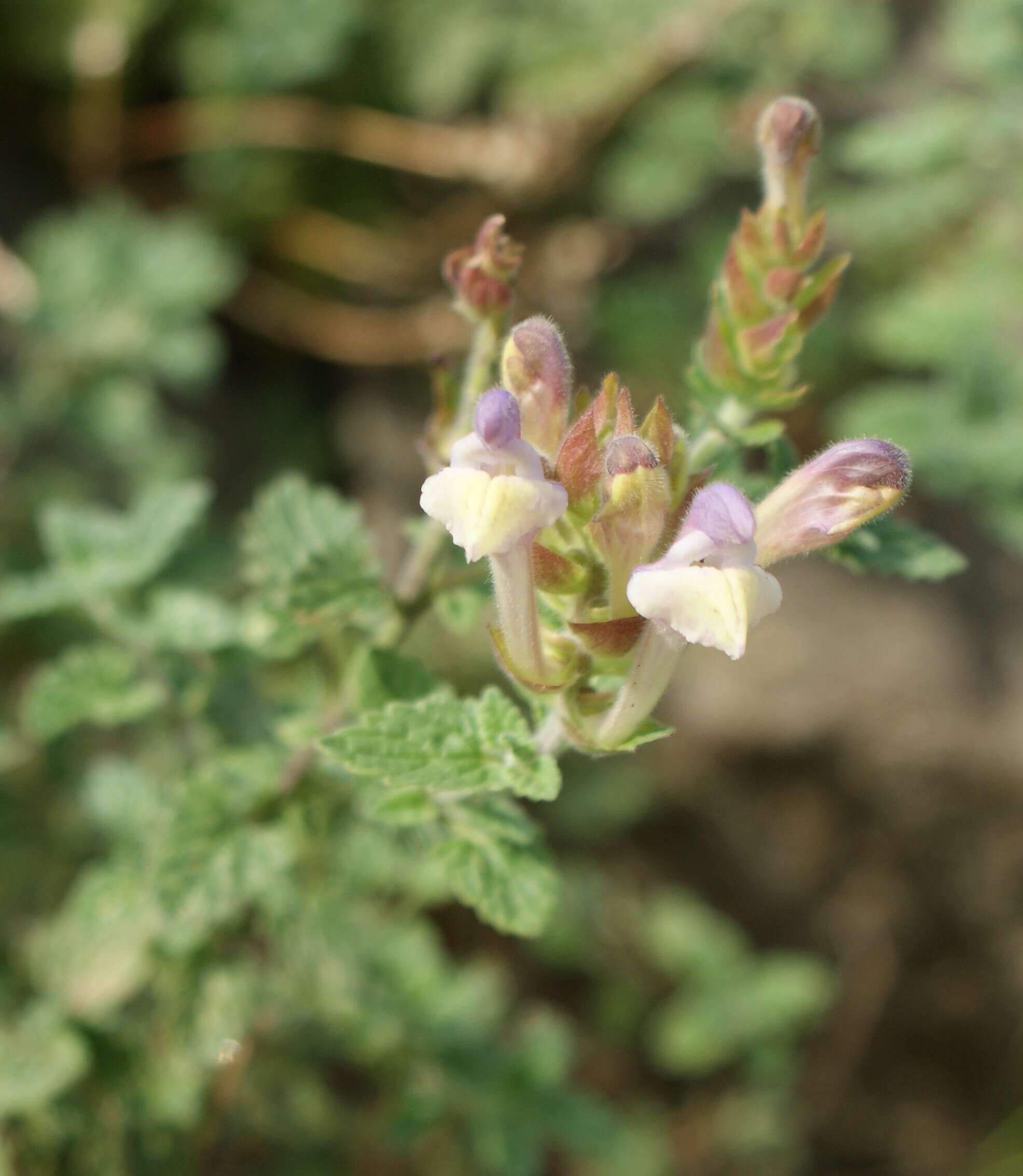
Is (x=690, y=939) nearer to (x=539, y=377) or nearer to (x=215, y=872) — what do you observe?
(x=215, y=872)

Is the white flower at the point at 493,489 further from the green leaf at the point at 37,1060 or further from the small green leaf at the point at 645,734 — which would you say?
the green leaf at the point at 37,1060

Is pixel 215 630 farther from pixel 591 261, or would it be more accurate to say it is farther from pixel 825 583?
pixel 591 261

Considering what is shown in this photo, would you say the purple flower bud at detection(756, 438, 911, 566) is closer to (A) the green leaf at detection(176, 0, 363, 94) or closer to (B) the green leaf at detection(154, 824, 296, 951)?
(B) the green leaf at detection(154, 824, 296, 951)

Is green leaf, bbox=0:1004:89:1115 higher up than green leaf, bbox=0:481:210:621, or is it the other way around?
green leaf, bbox=0:481:210:621

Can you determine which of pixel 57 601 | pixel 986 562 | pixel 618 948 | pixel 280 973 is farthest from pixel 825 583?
pixel 57 601

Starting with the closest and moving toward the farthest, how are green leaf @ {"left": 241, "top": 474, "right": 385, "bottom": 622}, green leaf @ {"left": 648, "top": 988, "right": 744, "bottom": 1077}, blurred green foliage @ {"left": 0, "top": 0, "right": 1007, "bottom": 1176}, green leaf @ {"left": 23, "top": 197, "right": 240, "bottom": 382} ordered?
1. green leaf @ {"left": 241, "top": 474, "right": 385, "bottom": 622}
2. blurred green foliage @ {"left": 0, "top": 0, "right": 1007, "bottom": 1176}
3. green leaf @ {"left": 23, "top": 197, "right": 240, "bottom": 382}
4. green leaf @ {"left": 648, "top": 988, "right": 744, "bottom": 1077}

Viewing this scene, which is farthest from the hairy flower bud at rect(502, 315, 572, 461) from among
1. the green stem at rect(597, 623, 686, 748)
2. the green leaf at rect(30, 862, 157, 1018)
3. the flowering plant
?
the green leaf at rect(30, 862, 157, 1018)

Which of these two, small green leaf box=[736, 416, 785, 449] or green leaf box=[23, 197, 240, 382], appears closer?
small green leaf box=[736, 416, 785, 449]

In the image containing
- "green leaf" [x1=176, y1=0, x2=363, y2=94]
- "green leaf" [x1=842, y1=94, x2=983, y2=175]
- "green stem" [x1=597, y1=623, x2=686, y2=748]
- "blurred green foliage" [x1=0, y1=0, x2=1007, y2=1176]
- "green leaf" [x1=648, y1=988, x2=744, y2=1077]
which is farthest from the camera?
"green leaf" [x1=176, y1=0, x2=363, y2=94]
